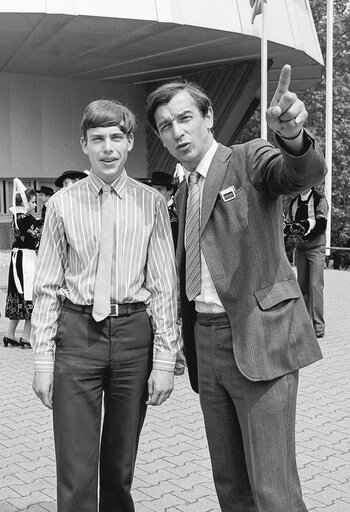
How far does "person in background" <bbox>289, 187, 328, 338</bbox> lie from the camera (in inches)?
334

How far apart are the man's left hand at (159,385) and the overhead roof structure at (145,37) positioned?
1864 centimetres

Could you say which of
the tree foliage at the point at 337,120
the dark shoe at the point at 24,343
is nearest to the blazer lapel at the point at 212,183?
the dark shoe at the point at 24,343

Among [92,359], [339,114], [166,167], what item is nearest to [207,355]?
[92,359]

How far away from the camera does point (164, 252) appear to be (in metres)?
2.94

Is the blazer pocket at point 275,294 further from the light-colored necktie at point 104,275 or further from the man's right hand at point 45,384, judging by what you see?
the man's right hand at point 45,384

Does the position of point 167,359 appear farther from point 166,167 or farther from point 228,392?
A: point 166,167

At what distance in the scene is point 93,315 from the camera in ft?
9.28

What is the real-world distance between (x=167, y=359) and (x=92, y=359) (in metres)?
0.30

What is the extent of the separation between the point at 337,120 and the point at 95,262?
3191cm

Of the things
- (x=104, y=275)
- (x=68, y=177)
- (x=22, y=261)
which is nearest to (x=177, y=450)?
(x=104, y=275)

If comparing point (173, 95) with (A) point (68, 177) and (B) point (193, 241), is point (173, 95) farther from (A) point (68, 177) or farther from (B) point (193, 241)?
(A) point (68, 177)

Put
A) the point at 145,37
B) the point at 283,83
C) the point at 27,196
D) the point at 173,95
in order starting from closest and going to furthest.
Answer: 1. the point at 283,83
2. the point at 173,95
3. the point at 27,196
4. the point at 145,37

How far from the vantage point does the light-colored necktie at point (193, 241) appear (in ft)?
8.82

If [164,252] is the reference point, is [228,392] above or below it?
below
